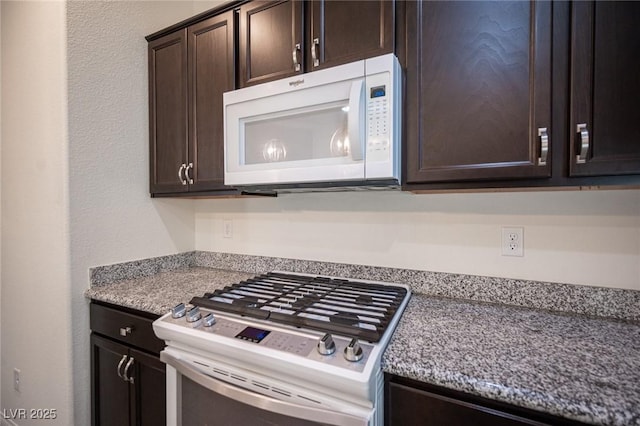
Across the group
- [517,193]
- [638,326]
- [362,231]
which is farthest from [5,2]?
[638,326]

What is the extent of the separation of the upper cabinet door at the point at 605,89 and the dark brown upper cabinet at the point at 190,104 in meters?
1.33

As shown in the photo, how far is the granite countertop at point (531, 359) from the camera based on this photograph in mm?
656

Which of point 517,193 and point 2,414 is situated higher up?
point 517,193

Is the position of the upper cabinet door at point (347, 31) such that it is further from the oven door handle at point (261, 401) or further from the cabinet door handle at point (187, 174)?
the oven door handle at point (261, 401)

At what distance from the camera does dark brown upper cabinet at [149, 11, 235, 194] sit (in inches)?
60.3

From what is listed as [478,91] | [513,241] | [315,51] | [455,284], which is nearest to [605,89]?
[478,91]

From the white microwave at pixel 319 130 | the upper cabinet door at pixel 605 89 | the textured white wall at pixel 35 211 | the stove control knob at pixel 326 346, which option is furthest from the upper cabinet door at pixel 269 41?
the stove control knob at pixel 326 346

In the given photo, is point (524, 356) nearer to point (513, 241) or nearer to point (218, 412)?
point (513, 241)

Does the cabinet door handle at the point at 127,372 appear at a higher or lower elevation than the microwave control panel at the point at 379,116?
lower

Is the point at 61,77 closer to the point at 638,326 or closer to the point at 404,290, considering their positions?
the point at 404,290

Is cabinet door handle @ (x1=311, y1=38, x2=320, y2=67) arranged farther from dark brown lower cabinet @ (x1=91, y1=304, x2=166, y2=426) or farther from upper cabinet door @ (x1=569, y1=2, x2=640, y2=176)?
dark brown lower cabinet @ (x1=91, y1=304, x2=166, y2=426)

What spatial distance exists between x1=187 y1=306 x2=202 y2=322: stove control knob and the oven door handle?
15 centimetres

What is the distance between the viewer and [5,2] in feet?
5.76

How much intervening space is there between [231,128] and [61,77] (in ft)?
2.76
